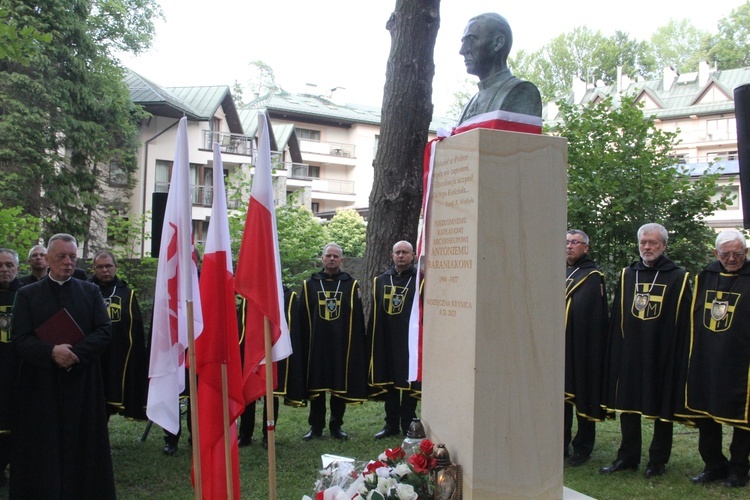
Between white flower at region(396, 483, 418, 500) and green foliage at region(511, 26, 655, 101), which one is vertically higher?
green foliage at region(511, 26, 655, 101)

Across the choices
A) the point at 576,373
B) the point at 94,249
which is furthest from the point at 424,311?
the point at 94,249

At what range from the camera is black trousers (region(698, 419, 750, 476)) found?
20.9ft

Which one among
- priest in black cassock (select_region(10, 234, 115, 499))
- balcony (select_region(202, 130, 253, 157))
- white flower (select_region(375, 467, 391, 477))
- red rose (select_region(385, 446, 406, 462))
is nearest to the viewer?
white flower (select_region(375, 467, 391, 477))

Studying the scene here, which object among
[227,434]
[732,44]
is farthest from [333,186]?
[227,434]

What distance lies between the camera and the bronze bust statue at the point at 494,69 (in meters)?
4.47

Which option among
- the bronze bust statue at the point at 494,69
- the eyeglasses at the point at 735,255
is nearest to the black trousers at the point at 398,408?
the eyeglasses at the point at 735,255

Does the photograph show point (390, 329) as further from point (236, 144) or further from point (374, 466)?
point (236, 144)

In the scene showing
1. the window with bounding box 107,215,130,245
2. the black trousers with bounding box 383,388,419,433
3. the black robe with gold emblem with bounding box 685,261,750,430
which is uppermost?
the window with bounding box 107,215,130,245

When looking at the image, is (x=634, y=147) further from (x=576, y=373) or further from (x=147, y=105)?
(x=147, y=105)

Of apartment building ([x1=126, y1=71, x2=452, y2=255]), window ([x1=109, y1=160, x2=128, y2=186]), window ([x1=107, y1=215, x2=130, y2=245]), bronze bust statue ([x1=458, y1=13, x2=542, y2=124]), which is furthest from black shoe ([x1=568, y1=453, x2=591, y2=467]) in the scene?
window ([x1=109, y1=160, x2=128, y2=186])

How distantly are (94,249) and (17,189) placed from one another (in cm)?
542

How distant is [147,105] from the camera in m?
36.7

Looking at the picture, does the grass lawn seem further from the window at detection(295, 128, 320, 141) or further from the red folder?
the window at detection(295, 128, 320, 141)

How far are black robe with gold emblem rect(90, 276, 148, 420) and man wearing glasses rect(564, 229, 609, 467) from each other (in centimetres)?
457
